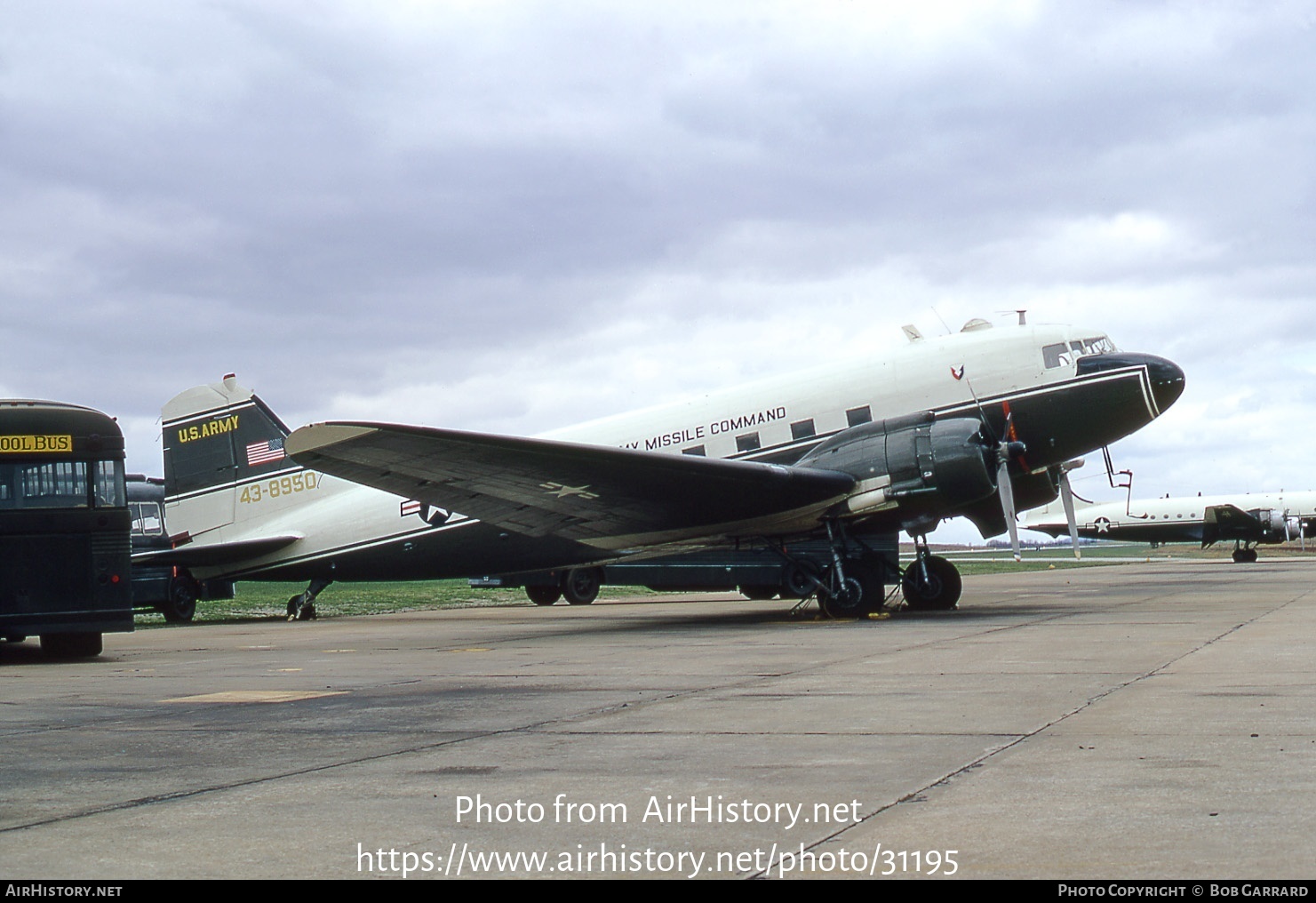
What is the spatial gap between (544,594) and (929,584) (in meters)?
13.7

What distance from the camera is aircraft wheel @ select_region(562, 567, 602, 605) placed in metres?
31.9

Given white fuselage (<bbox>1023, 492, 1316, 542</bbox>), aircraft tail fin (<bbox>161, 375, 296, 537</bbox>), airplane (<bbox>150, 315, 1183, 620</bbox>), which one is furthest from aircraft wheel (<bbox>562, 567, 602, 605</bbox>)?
white fuselage (<bbox>1023, 492, 1316, 542</bbox>)

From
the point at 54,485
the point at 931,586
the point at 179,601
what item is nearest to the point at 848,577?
the point at 931,586

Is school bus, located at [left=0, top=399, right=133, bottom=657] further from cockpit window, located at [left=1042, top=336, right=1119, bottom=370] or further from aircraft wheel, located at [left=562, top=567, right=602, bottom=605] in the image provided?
aircraft wheel, located at [left=562, top=567, right=602, bottom=605]

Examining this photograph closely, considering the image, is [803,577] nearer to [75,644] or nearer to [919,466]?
[919,466]

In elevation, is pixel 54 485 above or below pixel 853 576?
above

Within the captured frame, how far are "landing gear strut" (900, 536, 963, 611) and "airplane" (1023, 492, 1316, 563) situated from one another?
1751 inches

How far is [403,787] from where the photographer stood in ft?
19.3

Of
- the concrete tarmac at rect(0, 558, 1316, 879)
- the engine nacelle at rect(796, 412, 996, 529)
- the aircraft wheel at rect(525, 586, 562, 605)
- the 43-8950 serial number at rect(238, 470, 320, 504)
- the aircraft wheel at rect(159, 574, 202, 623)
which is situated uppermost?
the 43-8950 serial number at rect(238, 470, 320, 504)

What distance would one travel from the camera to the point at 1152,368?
19906 mm

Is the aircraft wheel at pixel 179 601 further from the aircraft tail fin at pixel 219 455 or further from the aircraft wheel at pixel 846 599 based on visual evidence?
the aircraft wheel at pixel 846 599

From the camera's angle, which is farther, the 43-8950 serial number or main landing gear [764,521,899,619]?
the 43-8950 serial number

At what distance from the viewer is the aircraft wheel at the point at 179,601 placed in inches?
1083
